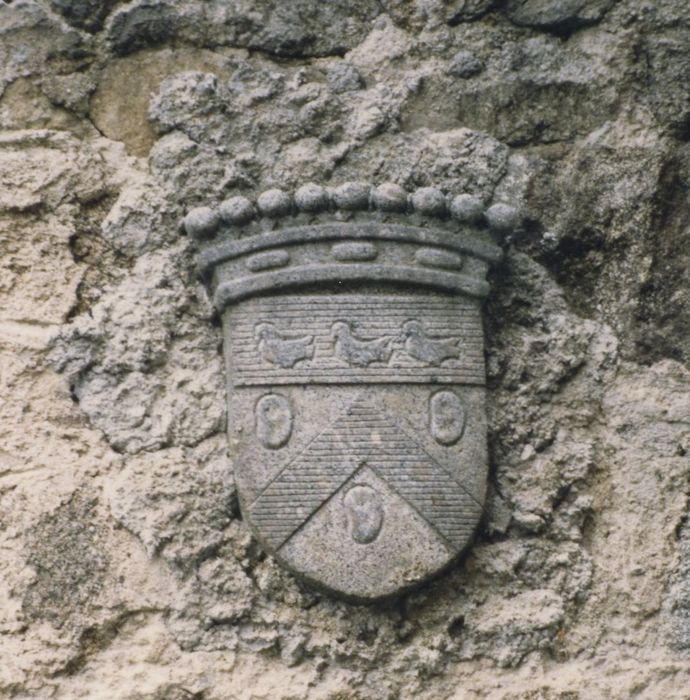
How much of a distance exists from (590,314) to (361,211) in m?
0.47

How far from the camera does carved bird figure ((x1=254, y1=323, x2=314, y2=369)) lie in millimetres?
2170

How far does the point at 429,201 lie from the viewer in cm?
222

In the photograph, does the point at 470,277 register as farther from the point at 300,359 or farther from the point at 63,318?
the point at 63,318

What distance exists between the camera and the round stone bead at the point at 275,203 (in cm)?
220

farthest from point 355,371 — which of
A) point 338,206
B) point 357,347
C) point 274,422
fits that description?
point 338,206

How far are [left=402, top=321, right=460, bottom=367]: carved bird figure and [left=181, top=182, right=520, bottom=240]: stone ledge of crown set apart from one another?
21cm

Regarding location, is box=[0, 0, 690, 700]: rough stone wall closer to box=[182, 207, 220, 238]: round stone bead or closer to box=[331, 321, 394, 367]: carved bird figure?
box=[182, 207, 220, 238]: round stone bead

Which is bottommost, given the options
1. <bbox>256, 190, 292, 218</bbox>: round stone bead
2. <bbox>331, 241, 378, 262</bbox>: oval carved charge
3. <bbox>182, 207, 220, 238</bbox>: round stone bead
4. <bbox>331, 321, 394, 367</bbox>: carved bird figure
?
<bbox>331, 321, 394, 367</bbox>: carved bird figure

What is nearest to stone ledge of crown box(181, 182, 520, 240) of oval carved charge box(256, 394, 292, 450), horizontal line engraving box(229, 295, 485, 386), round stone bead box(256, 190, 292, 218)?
round stone bead box(256, 190, 292, 218)

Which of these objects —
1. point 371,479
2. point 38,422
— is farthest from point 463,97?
point 38,422

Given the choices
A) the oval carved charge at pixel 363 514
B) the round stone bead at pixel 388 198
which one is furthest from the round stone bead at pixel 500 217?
the oval carved charge at pixel 363 514

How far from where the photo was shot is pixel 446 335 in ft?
7.26

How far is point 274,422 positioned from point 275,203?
0.38m

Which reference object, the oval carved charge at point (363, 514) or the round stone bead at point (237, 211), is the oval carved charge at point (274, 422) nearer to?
the oval carved charge at point (363, 514)
